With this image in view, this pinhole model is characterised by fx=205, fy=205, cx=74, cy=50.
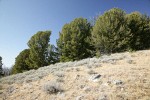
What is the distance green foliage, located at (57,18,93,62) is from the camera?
114 ft

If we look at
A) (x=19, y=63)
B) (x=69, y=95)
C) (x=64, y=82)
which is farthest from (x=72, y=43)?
(x=69, y=95)

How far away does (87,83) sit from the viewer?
12.1m

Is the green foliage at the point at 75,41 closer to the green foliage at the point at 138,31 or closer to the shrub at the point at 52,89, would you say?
the green foliage at the point at 138,31

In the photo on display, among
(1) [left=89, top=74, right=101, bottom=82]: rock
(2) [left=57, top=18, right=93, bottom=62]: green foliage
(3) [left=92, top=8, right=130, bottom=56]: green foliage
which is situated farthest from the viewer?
(2) [left=57, top=18, right=93, bottom=62]: green foliage

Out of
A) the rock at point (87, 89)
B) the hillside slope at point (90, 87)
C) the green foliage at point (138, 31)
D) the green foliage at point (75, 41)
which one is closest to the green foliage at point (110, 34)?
the green foliage at point (75, 41)

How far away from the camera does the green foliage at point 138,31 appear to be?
35406 millimetres

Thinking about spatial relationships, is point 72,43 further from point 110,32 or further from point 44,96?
point 44,96

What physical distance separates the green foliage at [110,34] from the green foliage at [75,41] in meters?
2.51

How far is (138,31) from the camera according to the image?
35.8 m

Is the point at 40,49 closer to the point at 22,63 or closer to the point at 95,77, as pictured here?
the point at 22,63

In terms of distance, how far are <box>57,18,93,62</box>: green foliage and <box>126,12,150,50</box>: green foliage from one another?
740 cm

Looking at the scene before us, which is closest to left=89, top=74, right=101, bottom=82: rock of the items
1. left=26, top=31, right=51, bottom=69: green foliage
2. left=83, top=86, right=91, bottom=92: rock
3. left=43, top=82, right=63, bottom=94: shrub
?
left=83, top=86, right=91, bottom=92: rock

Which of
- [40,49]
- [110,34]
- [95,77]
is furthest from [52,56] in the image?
[95,77]

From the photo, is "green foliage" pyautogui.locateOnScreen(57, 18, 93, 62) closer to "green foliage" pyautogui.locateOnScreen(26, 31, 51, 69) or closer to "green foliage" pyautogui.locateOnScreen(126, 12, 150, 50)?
"green foliage" pyautogui.locateOnScreen(26, 31, 51, 69)
